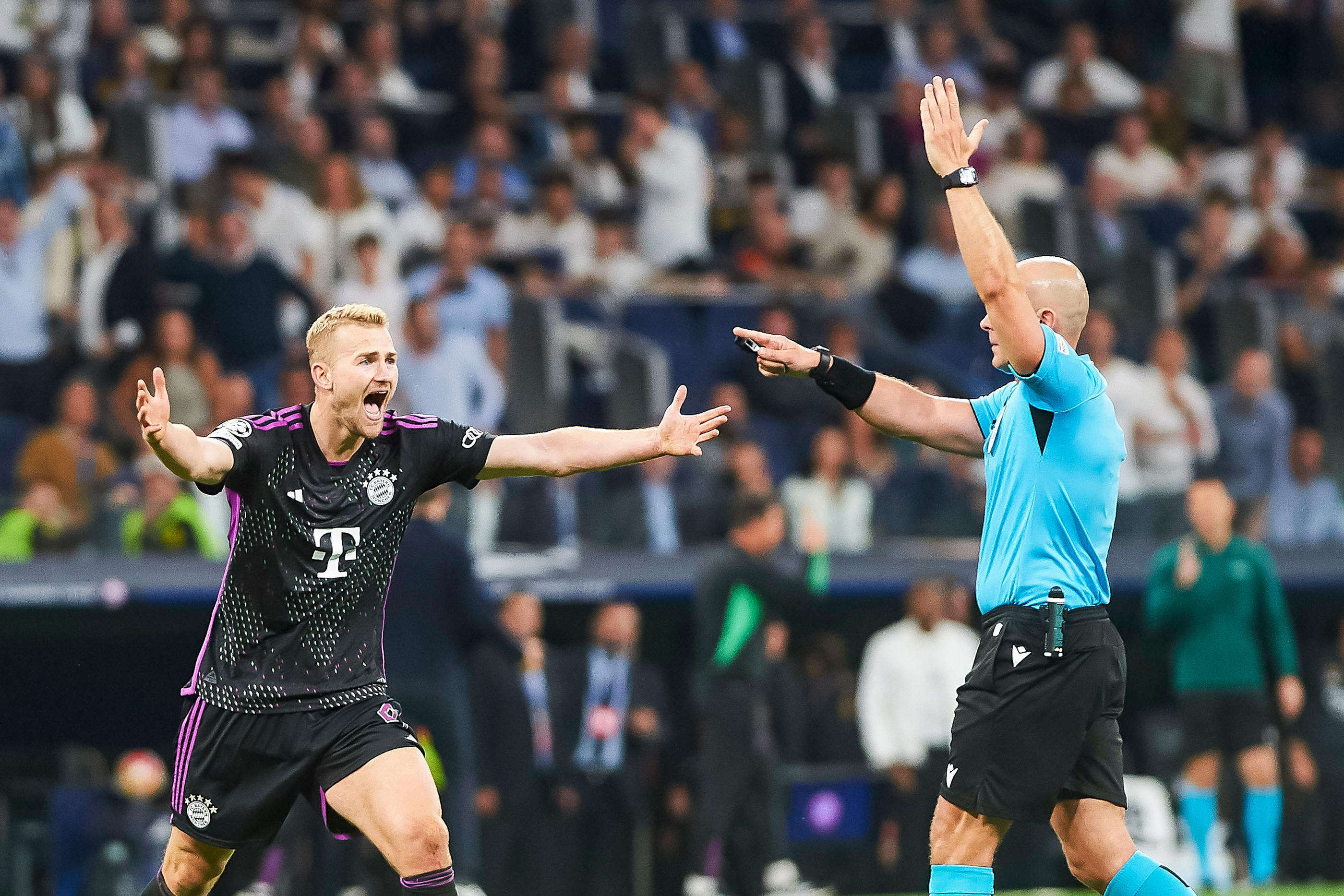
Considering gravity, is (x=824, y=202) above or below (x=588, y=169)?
below

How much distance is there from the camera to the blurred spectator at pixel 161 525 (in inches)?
389

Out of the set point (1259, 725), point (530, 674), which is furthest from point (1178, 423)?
point (530, 674)

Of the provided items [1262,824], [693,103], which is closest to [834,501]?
[1262,824]

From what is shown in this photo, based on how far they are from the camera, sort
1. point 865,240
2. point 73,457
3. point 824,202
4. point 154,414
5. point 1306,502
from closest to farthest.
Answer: point 154,414
point 73,457
point 1306,502
point 865,240
point 824,202

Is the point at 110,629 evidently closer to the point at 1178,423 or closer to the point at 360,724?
the point at 360,724

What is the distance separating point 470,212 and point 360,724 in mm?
8107

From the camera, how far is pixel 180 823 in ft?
18.1

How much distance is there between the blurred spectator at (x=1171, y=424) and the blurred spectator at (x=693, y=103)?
421 centimetres

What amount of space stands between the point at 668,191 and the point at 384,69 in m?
2.57

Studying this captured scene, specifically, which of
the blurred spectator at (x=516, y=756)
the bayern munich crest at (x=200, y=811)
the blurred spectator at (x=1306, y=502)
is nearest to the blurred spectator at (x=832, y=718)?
the blurred spectator at (x=516, y=756)

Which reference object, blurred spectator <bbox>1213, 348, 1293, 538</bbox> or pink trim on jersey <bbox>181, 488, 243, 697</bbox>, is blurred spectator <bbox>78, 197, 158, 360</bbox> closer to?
pink trim on jersey <bbox>181, 488, 243, 697</bbox>

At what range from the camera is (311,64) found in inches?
564

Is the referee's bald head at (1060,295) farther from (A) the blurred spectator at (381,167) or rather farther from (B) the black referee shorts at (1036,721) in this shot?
(A) the blurred spectator at (381,167)

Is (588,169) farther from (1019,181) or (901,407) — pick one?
(901,407)
